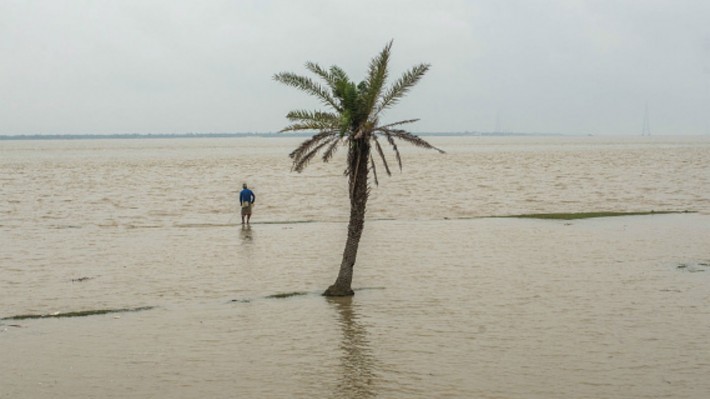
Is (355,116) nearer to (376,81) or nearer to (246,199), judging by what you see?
(376,81)

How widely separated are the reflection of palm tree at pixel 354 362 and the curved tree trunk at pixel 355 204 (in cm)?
148

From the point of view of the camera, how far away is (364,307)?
20.6 meters

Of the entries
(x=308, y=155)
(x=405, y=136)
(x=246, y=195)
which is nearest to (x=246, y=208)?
(x=246, y=195)

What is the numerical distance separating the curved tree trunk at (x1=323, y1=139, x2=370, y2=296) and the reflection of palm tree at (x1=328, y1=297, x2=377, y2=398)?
1.48 meters

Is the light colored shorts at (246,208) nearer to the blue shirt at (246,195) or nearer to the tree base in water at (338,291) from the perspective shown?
the blue shirt at (246,195)

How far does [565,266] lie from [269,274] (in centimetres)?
940

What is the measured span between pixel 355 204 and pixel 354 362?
5.46m

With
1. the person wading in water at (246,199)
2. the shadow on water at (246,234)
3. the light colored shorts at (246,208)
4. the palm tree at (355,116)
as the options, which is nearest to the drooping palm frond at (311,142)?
the palm tree at (355,116)

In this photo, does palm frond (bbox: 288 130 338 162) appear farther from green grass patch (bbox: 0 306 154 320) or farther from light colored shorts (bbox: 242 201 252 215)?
light colored shorts (bbox: 242 201 252 215)

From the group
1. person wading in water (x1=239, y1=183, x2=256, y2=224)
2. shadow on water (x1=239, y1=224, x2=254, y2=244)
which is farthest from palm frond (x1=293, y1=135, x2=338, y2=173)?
person wading in water (x1=239, y1=183, x2=256, y2=224)

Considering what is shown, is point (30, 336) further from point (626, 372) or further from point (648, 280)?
point (648, 280)

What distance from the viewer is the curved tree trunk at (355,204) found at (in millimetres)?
19547

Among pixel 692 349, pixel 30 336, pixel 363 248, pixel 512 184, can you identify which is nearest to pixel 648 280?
pixel 692 349

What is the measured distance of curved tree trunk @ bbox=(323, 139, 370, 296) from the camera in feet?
64.1
